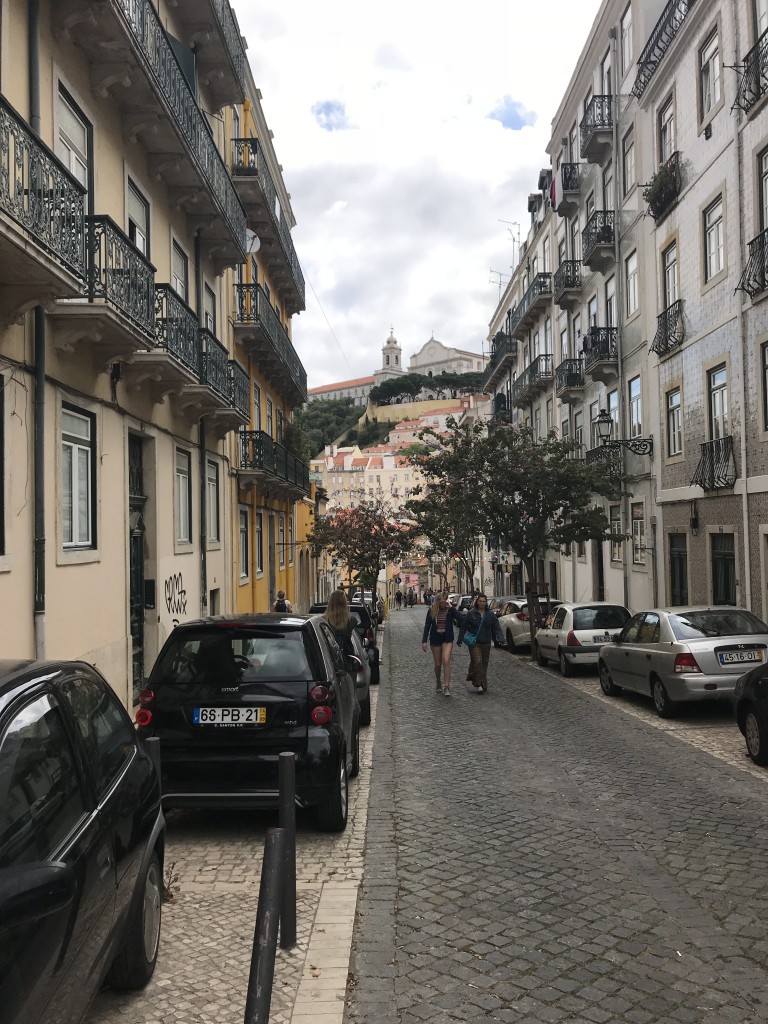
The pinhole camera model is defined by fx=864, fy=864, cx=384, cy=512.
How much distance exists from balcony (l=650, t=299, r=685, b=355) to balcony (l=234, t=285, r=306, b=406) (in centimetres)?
937

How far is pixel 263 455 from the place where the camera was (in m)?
20.5

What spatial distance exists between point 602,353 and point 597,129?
6405 mm

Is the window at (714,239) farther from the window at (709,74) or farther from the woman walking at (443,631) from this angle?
the woman walking at (443,631)

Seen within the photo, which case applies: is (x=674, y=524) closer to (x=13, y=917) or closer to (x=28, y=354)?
(x=28, y=354)

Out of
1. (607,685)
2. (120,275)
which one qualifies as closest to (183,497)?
(120,275)

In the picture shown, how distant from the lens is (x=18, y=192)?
720 cm

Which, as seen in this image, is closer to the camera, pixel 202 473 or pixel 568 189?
pixel 202 473

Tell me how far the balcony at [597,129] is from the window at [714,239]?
8168mm

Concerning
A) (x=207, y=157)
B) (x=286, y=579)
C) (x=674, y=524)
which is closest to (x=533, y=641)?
(x=674, y=524)

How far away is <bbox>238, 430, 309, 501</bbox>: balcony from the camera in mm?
19766

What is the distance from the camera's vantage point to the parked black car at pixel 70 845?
236 centimetres

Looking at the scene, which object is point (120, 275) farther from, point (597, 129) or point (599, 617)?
point (597, 129)

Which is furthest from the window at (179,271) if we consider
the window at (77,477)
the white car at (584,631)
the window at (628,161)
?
the window at (628,161)

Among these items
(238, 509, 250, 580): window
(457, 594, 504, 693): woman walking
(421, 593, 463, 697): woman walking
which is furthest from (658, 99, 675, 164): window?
(238, 509, 250, 580): window
